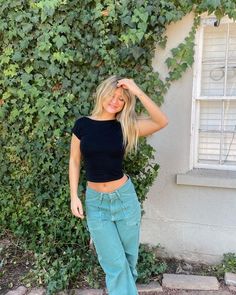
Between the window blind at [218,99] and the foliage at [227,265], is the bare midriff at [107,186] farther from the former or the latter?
the foliage at [227,265]

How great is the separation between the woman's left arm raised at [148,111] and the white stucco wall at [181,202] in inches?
34.2

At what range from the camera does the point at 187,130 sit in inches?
138

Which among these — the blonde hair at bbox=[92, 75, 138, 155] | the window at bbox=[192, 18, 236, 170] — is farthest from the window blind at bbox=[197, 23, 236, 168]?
the blonde hair at bbox=[92, 75, 138, 155]

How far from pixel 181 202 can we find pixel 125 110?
143cm

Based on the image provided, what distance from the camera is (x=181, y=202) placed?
364cm

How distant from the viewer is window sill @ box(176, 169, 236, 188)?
3.42 meters

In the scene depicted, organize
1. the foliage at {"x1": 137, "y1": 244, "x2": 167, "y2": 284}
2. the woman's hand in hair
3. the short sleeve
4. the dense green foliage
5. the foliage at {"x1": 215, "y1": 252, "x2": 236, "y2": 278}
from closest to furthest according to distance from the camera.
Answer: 1. the woman's hand in hair
2. the short sleeve
3. the dense green foliage
4. the foliage at {"x1": 137, "y1": 244, "x2": 167, "y2": 284}
5. the foliage at {"x1": 215, "y1": 252, "x2": 236, "y2": 278}

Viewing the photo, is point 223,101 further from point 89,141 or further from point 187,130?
point 89,141

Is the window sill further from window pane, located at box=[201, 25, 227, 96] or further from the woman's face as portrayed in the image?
the woman's face

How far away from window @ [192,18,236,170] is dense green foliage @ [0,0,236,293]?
0.74ft

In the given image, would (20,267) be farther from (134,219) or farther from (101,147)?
(101,147)

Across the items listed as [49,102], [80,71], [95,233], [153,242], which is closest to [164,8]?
[80,71]

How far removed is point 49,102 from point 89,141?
42.4 inches

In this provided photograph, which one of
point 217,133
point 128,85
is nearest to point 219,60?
point 217,133
